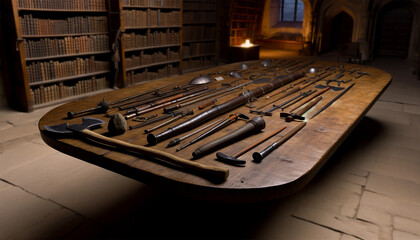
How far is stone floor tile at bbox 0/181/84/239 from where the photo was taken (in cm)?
209

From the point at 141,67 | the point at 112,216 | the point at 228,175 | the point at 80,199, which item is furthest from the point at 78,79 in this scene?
the point at 228,175

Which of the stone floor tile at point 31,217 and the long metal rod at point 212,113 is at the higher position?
the long metal rod at point 212,113

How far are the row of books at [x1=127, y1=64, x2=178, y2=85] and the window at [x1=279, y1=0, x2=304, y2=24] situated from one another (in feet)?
27.1

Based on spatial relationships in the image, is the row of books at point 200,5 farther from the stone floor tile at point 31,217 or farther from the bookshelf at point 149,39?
the stone floor tile at point 31,217

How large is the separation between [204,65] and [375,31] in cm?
607

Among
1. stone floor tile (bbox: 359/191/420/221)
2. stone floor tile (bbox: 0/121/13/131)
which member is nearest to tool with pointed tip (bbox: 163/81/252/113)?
stone floor tile (bbox: 359/191/420/221)

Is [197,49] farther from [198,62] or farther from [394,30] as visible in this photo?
[394,30]

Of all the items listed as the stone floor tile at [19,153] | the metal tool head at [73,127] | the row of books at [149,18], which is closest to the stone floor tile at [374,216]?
the metal tool head at [73,127]

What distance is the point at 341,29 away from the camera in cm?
1223

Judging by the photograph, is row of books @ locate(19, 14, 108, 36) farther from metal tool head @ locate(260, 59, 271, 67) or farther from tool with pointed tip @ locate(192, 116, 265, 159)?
tool with pointed tip @ locate(192, 116, 265, 159)

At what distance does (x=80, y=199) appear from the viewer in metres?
2.49

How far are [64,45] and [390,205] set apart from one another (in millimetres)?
4674

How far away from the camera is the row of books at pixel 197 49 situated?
750cm

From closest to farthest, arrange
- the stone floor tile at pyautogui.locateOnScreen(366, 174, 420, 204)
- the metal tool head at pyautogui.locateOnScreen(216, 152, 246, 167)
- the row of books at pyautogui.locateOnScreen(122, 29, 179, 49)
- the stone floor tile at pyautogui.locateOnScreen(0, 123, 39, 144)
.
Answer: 1. the metal tool head at pyautogui.locateOnScreen(216, 152, 246, 167)
2. the stone floor tile at pyautogui.locateOnScreen(366, 174, 420, 204)
3. the stone floor tile at pyautogui.locateOnScreen(0, 123, 39, 144)
4. the row of books at pyautogui.locateOnScreen(122, 29, 179, 49)
